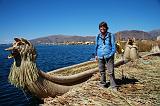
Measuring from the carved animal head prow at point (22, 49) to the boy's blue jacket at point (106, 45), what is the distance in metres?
1.94

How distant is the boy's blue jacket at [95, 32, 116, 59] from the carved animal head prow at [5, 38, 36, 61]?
6.35 ft

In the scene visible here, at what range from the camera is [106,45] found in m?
7.13

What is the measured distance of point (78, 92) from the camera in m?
6.98

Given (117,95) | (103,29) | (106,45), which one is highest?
(103,29)

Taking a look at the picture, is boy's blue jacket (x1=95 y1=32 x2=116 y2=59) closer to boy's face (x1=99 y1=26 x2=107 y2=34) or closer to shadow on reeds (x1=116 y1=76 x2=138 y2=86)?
boy's face (x1=99 y1=26 x2=107 y2=34)

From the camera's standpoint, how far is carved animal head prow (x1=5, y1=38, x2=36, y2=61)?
20.4 feet

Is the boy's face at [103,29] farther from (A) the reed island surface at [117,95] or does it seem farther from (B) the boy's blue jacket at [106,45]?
(A) the reed island surface at [117,95]

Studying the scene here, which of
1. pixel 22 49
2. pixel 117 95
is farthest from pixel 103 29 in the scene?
pixel 22 49

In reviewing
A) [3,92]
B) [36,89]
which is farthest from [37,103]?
[3,92]

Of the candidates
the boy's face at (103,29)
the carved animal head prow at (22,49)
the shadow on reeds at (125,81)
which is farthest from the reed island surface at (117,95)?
the boy's face at (103,29)

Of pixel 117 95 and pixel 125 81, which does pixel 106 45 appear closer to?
pixel 117 95

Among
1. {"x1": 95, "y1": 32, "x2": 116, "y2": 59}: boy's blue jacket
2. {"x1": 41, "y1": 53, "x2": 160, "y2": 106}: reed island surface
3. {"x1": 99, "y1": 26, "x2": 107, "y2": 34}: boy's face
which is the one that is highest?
{"x1": 99, "y1": 26, "x2": 107, "y2": 34}: boy's face

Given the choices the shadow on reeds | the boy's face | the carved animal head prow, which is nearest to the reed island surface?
the shadow on reeds

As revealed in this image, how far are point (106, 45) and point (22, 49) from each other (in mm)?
2298
